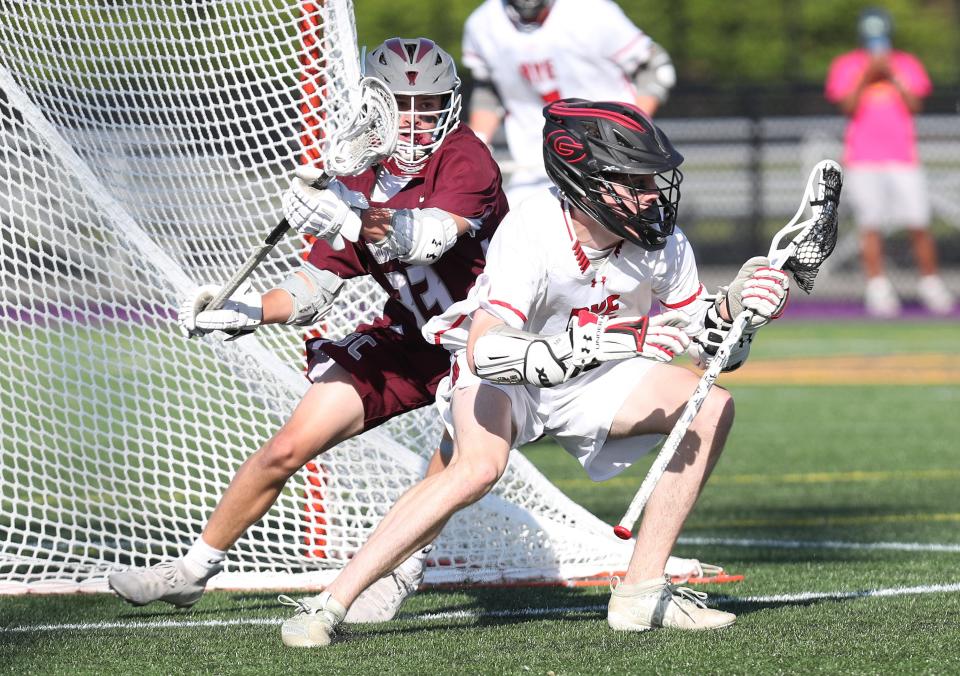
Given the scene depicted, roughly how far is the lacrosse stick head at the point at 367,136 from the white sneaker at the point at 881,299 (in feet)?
38.5

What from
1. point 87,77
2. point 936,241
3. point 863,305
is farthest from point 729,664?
point 936,241

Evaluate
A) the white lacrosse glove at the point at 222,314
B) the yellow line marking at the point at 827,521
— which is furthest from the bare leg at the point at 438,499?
the yellow line marking at the point at 827,521

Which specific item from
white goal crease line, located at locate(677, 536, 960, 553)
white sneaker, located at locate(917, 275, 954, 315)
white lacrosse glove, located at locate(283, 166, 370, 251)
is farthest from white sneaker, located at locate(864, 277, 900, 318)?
white lacrosse glove, located at locate(283, 166, 370, 251)

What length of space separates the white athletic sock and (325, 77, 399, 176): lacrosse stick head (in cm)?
119

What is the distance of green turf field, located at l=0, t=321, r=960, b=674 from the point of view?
368cm

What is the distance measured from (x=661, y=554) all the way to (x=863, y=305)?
43.0 ft

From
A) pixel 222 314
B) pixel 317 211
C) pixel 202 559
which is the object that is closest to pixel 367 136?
pixel 317 211

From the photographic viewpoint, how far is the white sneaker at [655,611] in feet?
13.3

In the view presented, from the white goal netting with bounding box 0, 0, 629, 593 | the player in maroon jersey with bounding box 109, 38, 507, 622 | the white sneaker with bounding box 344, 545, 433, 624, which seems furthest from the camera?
the white goal netting with bounding box 0, 0, 629, 593

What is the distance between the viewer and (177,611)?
4590 millimetres

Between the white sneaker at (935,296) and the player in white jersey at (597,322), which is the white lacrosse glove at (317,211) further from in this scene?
the white sneaker at (935,296)

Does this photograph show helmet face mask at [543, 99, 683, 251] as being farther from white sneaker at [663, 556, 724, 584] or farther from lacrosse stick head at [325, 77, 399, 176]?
white sneaker at [663, 556, 724, 584]

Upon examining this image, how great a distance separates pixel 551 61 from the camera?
25.4 ft

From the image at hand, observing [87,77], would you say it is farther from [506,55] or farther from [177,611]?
[506,55]
